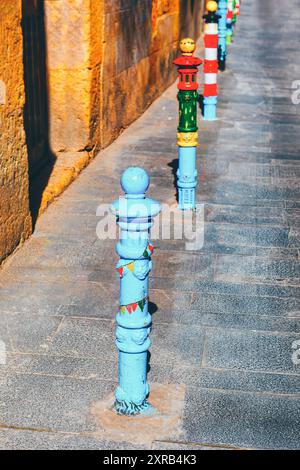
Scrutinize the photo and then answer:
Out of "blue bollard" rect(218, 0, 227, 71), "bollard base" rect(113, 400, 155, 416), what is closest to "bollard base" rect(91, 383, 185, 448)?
"bollard base" rect(113, 400, 155, 416)

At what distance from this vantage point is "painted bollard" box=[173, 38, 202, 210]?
694 cm

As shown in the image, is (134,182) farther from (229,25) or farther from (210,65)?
(229,25)

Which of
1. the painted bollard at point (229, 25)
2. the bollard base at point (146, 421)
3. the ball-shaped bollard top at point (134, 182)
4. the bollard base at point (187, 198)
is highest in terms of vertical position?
the ball-shaped bollard top at point (134, 182)

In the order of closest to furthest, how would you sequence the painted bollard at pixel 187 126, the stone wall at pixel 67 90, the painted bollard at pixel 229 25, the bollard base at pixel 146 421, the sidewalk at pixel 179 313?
the bollard base at pixel 146 421, the sidewalk at pixel 179 313, the painted bollard at pixel 187 126, the stone wall at pixel 67 90, the painted bollard at pixel 229 25

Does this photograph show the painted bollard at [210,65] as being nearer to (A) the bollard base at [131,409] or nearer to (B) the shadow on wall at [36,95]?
(B) the shadow on wall at [36,95]

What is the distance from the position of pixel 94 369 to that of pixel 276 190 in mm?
3765

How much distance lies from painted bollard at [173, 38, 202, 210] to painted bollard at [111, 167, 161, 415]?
3101 millimetres

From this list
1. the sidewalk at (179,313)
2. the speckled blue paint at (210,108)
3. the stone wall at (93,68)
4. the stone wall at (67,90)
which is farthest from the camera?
the speckled blue paint at (210,108)

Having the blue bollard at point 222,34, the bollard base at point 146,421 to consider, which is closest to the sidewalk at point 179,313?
the bollard base at point 146,421

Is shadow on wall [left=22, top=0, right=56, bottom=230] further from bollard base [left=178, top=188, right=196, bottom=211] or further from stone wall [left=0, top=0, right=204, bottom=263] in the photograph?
bollard base [left=178, top=188, right=196, bottom=211]

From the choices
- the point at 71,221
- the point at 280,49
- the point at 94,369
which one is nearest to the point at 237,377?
the point at 94,369

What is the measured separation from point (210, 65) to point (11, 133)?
17.0ft

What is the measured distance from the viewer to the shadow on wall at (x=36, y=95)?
7977 mm

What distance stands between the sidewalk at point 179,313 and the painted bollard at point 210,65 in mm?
1586
